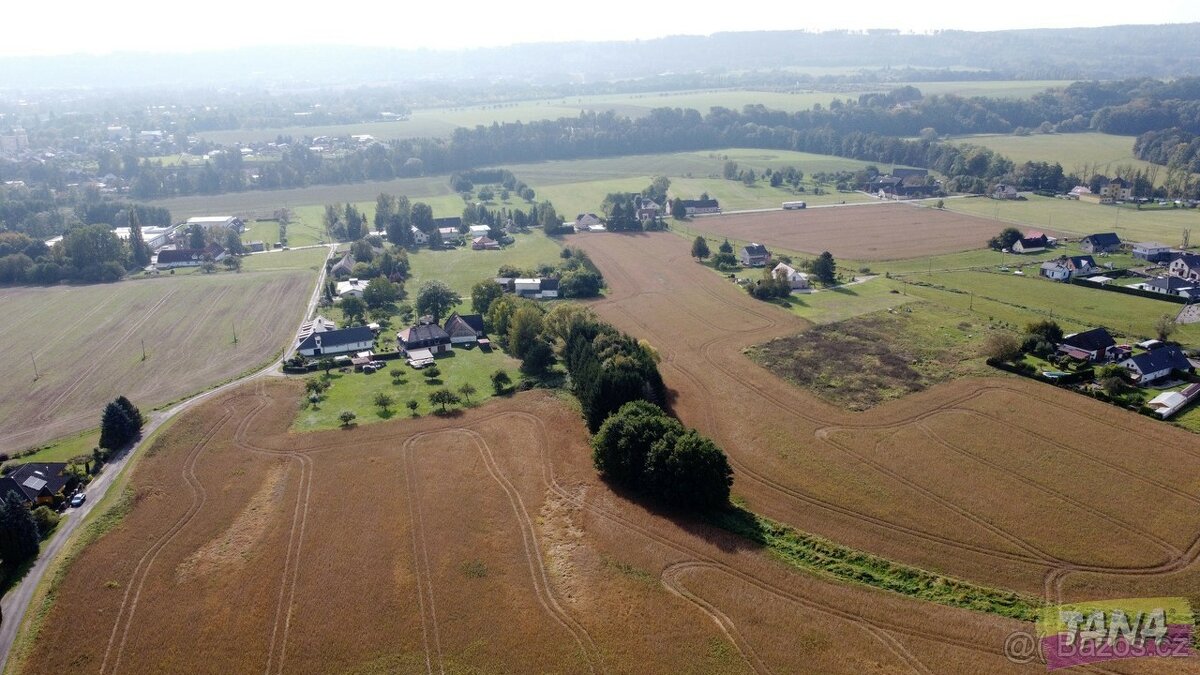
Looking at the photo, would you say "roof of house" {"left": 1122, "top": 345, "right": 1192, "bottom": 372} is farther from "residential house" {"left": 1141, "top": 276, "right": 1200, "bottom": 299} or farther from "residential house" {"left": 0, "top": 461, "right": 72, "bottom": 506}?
"residential house" {"left": 0, "top": 461, "right": 72, "bottom": 506}

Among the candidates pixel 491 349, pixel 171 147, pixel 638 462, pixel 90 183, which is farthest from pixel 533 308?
pixel 171 147

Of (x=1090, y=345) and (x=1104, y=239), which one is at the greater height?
(x=1104, y=239)

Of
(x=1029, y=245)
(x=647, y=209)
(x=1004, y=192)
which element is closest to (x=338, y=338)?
(x=647, y=209)

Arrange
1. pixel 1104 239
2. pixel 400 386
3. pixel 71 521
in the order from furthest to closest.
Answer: pixel 1104 239
pixel 400 386
pixel 71 521

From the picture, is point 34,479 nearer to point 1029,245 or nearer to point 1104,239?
point 1029,245

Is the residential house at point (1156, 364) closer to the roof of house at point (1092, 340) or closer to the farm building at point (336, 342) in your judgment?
the roof of house at point (1092, 340)

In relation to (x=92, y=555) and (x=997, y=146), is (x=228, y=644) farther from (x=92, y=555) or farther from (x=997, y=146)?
(x=997, y=146)
